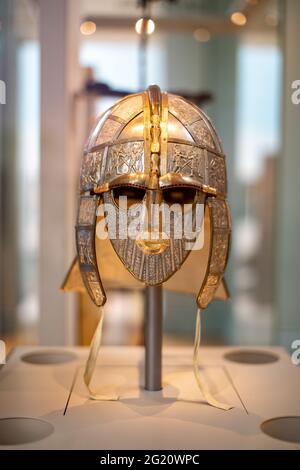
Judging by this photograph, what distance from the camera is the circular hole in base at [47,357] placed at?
6.58 ft

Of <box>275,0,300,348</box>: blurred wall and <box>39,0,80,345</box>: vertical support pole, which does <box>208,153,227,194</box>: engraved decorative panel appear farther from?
<box>39,0,80,345</box>: vertical support pole

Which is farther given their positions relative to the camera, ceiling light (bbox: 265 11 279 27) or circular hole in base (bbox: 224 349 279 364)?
→ ceiling light (bbox: 265 11 279 27)

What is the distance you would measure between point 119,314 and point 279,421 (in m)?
2.09

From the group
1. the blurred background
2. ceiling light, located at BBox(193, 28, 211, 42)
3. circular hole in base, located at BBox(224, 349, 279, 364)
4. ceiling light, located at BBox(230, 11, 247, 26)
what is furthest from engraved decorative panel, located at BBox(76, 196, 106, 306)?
ceiling light, located at BBox(193, 28, 211, 42)

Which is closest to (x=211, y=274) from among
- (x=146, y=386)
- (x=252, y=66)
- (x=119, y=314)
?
(x=146, y=386)

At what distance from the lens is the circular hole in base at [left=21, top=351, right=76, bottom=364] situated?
2006mm

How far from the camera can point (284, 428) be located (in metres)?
1.46

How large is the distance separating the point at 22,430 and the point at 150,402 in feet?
1.12

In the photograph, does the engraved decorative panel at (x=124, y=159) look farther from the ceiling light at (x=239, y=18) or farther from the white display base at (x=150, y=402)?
the ceiling light at (x=239, y=18)

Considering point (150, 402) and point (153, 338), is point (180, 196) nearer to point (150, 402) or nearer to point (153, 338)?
point (153, 338)

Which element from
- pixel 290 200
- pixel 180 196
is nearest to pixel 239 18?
pixel 290 200

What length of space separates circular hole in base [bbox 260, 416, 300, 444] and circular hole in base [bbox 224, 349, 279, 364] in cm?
56

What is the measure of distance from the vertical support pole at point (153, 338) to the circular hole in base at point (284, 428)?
36cm

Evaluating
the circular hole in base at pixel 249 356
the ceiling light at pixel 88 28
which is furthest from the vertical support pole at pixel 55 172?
the circular hole in base at pixel 249 356
